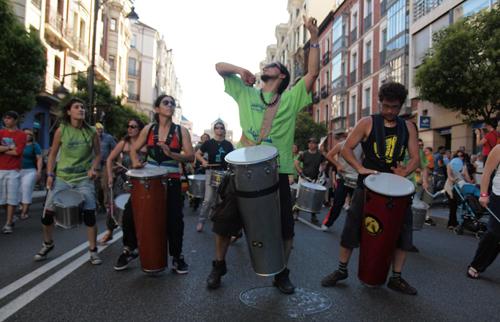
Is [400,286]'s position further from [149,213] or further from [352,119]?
[352,119]

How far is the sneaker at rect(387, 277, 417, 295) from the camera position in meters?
4.29

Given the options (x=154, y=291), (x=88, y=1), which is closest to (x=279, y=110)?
(x=154, y=291)

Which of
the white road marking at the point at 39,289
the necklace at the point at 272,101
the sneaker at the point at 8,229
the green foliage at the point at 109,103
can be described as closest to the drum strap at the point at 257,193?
the necklace at the point at 272,101

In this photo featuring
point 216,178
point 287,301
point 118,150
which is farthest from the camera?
point 216,178

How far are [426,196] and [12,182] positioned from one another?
6.93m

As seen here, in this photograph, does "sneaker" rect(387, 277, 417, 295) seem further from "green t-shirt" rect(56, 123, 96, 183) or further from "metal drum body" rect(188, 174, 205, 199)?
"metal drum body" rect(188, 174, 205, 199)

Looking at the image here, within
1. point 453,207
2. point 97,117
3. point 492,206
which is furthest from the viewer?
point 97,117

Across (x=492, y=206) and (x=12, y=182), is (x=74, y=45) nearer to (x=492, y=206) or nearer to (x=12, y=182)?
(x=12, y=182)

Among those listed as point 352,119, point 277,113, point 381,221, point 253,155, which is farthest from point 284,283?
point 352,119

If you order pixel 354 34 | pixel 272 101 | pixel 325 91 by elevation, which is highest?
pixel 354 34

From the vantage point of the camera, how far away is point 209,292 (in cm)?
419

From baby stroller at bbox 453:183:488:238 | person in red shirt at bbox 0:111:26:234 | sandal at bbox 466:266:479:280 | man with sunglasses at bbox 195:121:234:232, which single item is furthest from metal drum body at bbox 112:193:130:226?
baby stroller at bbox 453:183:488:238

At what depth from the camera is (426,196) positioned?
8.80 meters

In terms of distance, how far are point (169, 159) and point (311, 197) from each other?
3.76 m
